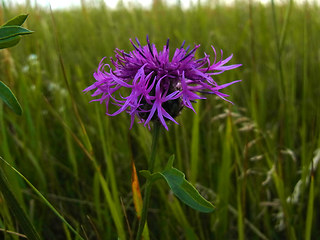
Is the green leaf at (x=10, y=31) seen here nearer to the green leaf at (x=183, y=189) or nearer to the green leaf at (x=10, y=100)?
the green leaf at (x=10, y=100)

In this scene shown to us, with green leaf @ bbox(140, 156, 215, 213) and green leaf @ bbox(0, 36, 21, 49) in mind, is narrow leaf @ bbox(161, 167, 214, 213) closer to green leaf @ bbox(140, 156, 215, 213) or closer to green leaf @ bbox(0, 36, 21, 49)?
green leaf @ bbox(140, 156, 215, 213)

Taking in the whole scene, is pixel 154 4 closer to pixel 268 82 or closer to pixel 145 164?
pixel 268 82

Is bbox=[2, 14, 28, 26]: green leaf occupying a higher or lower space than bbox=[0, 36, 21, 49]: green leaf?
higher

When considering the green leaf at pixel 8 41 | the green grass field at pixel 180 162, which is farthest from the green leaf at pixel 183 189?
the green leaf at pixel 8 41

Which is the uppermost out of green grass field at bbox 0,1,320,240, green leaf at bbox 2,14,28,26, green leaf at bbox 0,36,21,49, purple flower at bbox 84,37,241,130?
green leaf at bbox 2,14,28,26

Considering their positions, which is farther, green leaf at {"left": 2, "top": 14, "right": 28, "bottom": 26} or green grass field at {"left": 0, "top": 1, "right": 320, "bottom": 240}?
green grass field at {"left": 0, "top": 1, "right": 320, "bottom": 240}

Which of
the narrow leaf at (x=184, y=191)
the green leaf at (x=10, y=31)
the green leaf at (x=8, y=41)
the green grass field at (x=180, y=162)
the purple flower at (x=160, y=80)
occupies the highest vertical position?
the green leaf at (x=10, y=31)

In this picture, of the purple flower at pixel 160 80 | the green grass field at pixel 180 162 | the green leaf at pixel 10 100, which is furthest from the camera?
the green grass field at pixel 180 162

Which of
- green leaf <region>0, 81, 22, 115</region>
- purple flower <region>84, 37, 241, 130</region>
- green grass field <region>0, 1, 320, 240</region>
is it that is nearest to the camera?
green leaf <region>0, 81, 22, 115</region>

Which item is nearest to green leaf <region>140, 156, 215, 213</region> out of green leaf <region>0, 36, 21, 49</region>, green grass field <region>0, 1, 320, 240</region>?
green grass field <region>0, 1, 320, 240</region>
